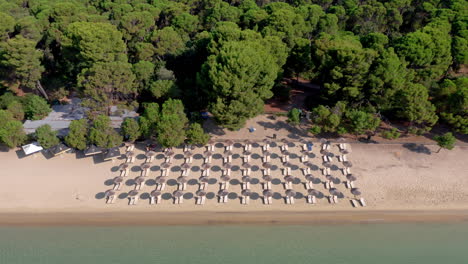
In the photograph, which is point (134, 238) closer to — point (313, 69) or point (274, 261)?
point (274, 261)

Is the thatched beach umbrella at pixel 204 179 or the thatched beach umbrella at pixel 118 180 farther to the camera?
the thatched beach umbrella at pixel 204 179

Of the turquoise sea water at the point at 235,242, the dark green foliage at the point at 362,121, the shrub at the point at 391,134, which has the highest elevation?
the dark green foliage at the point at 362,121

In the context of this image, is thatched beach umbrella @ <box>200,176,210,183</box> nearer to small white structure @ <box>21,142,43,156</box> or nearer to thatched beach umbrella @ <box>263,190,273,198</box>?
thatched beach umbrella @ <box>263,190,273,198</box>

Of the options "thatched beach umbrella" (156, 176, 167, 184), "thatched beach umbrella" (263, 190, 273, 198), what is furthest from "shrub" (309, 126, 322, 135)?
"thatched beach umbrella" (156, 176, 167, 184)

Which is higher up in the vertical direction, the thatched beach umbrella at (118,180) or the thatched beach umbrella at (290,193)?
the thatched beach umbrella at (290,193)

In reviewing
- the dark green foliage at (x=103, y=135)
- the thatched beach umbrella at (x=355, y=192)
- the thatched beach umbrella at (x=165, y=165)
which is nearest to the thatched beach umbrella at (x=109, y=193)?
the dark green foliage at (x=103, y=135)

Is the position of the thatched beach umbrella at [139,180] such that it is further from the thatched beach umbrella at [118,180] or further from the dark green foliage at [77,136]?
the dark green foliage at [77,136]

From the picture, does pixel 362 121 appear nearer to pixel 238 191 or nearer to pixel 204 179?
pixel 238 191

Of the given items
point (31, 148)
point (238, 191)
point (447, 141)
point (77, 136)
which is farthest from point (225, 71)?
point (447, 141)
